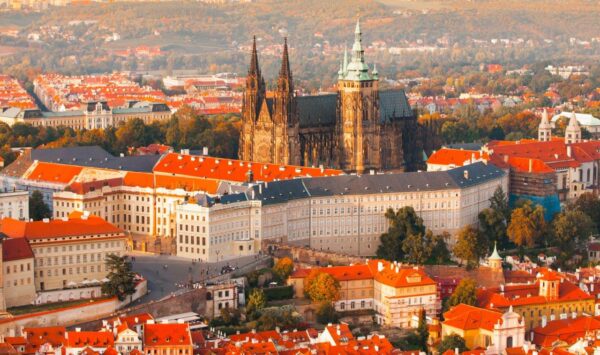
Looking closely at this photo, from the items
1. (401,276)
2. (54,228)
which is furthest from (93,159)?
(401,276)

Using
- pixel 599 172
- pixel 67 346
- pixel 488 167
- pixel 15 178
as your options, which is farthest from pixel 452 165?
pixel 67 346

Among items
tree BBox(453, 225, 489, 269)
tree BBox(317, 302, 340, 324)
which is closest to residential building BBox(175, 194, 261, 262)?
tree BBox(317, 302, 340, 324)

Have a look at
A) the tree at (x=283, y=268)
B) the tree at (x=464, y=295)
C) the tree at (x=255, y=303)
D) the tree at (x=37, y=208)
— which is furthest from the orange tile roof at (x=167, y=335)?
the tree at (x=37, y=208)

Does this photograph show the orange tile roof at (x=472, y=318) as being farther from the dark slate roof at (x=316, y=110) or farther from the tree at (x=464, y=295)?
the dark slate roof at (x=316, y=110)

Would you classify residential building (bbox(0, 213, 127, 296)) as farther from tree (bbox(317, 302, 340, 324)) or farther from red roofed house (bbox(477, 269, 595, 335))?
red roofed house (bbox(477, 269, 595, 335))

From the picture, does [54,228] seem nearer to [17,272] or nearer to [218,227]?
[17,272]
